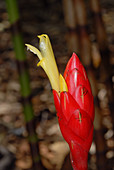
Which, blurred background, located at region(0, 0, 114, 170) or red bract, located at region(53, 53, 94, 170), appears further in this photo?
blurred background, located at region(0, 0, 114, 170)

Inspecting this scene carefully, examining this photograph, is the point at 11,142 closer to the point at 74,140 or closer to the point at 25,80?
the point at 25,80

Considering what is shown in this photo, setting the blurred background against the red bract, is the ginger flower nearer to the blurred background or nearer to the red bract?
the red bract

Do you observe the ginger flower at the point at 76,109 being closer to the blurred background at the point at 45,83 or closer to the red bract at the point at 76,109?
the red bract at the point at 76,109

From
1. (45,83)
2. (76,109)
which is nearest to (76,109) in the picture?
(76,109)

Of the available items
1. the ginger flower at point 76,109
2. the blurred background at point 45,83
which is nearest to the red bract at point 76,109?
the ginger flower at point 76,109

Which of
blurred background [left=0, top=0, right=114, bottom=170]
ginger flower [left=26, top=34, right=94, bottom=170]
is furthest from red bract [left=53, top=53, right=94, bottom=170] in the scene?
blurred background [left=0, top=0, right=114, bottom=170]

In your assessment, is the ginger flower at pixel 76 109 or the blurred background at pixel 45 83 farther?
the blurred background at pixel 45 83
